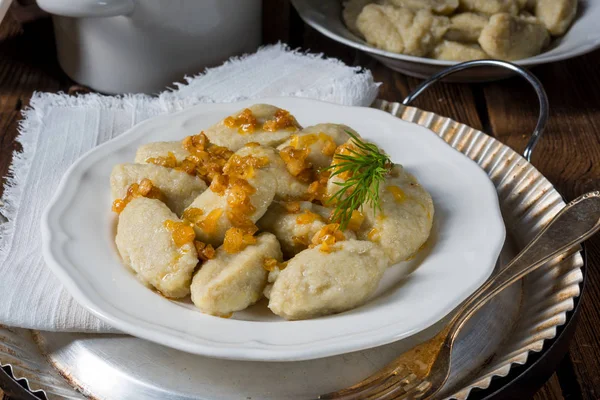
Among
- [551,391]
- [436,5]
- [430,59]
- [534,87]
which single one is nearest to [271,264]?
[551,391]

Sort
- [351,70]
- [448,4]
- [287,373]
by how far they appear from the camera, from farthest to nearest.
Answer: [448,4] → [351,70] → [287,373]

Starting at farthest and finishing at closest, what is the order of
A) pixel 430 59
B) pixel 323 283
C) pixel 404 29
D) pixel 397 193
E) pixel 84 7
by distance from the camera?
pixel 404 29 < pixel 430 59 < pixel 84 7 < pixel 397 193 < pixel 323 283

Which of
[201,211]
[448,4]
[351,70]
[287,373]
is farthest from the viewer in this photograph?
[448,4]

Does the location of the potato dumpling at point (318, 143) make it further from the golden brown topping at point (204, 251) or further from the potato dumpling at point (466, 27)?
the potato dumpling at point (466, 27)

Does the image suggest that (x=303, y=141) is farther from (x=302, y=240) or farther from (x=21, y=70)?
(x=21, y=70)

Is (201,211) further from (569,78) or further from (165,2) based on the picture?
(569,78)

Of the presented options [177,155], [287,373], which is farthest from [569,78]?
[287,373]

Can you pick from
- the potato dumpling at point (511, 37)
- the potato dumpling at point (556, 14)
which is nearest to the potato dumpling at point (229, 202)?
the potato dumpling at point (511, 37)
